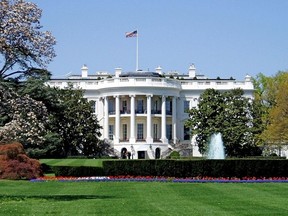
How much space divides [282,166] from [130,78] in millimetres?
50859

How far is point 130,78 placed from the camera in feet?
278

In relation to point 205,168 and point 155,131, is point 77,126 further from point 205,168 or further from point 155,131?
point 205,168

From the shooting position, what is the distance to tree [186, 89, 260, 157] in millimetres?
72938

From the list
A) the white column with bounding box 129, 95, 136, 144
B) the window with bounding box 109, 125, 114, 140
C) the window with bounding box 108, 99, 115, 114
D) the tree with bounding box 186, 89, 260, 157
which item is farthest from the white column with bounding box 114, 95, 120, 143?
the tree with bounding box 186, 89, 260, 157

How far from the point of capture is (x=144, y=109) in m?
86.4

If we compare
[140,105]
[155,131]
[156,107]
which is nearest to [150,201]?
[140,105]

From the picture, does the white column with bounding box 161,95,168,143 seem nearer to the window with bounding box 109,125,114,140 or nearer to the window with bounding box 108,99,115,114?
the window with bounding box 109,125,114,140

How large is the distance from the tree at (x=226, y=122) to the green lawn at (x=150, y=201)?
44434 mm

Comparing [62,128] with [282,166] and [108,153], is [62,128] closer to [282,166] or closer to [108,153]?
[108,153]

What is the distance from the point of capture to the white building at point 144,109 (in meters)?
83.6

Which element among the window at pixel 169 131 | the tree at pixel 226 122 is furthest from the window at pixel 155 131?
the tree at pixel 226 122

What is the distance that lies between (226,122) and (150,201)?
53392 mm

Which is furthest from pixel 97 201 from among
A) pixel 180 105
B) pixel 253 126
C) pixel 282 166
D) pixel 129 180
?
pixel 180 105

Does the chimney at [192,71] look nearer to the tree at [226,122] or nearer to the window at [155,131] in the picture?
the window at [155,131]
